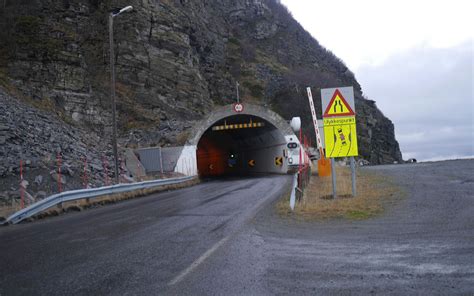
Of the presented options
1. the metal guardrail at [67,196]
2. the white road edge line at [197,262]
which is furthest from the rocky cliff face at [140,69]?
the white road edge line at [197,262]

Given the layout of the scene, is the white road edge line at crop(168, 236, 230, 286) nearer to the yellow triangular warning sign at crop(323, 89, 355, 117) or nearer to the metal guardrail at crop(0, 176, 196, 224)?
the yellow triangular warning sign at crop(323, 89, 355, 117)

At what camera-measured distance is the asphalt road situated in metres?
5.01

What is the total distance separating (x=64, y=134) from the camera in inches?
927

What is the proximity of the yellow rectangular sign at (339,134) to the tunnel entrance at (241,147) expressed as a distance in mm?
20611

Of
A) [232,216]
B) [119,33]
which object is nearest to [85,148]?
[232,216]

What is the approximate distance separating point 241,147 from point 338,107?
3799cm

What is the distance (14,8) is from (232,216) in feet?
111

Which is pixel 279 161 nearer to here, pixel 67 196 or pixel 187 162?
pixel 187 162

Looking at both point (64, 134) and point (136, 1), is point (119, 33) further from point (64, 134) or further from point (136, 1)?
point (64, 134)

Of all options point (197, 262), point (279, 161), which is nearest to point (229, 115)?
point (279, 161)

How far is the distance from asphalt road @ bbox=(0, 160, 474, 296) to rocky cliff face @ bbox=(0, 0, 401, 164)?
2240 cm

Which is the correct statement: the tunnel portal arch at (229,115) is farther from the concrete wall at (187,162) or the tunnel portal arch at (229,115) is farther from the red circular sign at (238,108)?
the concrete wall at (187,162)

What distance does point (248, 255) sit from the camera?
655 cm

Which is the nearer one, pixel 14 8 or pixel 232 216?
pixel 232 216
